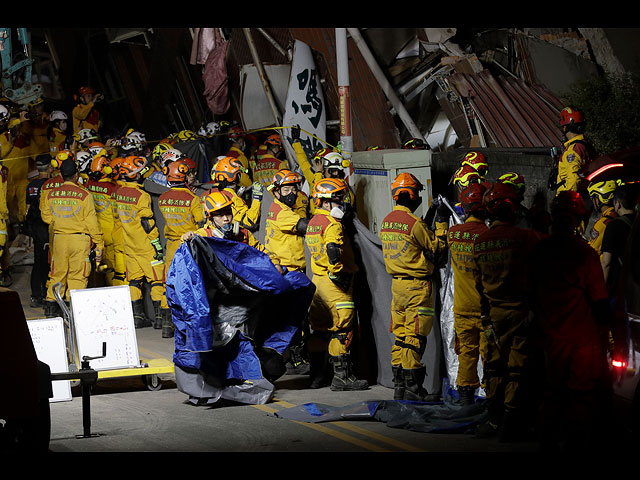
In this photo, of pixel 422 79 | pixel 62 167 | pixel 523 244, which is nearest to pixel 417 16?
pixel 523 244

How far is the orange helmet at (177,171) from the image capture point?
44.4ft

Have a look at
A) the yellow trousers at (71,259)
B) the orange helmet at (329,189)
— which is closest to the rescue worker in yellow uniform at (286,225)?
the orange helmet at (329,189)

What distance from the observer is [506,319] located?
8.34 m

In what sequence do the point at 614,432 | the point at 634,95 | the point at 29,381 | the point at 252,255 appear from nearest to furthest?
the point at 29,381, the point at 614,432, the point at 252,255, the point at 634,95

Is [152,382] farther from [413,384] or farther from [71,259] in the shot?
[71,259]

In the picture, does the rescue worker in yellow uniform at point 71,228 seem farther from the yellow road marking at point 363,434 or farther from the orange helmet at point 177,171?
the yellow road marking at point 363,434

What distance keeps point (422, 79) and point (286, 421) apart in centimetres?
993

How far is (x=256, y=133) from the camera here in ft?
65.6

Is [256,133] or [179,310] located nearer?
[179,310]

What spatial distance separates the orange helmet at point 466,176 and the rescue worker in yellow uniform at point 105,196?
655cm

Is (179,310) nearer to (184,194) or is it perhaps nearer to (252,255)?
(252,255)

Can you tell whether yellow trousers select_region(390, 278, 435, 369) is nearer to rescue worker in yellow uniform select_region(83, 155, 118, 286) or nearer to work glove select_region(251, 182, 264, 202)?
→ work glove select_region(251, 182, 264, 202)

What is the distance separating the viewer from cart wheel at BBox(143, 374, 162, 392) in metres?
11.0

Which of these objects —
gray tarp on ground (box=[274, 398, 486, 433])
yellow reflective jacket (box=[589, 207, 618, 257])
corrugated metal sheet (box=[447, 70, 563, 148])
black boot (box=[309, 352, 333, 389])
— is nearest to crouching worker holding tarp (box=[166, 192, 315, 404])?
black boot (box=[309, 352, 333, 389])
